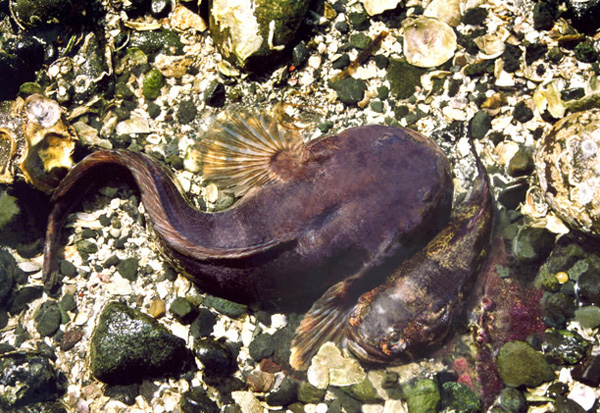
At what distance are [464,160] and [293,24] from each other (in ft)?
6.74

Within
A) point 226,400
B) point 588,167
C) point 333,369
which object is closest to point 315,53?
point 588,167

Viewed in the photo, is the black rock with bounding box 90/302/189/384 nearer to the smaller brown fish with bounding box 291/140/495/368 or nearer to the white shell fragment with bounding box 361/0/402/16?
the smaller brown fish with bounding box 291/140/495/368

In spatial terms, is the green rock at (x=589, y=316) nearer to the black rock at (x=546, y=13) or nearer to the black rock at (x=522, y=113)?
the black rock at (x=522, y=113)

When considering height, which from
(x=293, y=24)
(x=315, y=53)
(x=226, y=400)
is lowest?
(x=226, y=400)

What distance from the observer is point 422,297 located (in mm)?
4070

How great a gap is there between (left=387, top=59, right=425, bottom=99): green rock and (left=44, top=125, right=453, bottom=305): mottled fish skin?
0.74m

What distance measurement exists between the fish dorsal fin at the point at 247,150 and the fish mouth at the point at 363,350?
4.88 ft

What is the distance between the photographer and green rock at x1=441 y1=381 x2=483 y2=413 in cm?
419

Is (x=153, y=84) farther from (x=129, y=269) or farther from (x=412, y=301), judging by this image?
(x=412, y=301)

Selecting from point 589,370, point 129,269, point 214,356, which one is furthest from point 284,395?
point 589,370

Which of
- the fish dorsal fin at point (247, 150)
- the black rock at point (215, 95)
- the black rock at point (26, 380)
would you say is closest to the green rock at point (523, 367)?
the fish dorsal fin at point (247, 150)

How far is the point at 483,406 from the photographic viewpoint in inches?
168

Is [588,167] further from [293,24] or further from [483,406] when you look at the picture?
[293,24]

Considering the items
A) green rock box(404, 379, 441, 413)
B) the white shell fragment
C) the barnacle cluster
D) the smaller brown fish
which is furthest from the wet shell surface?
the barnacle cluster
